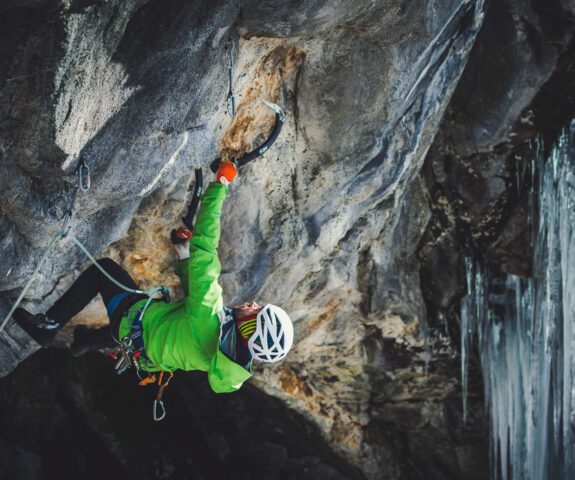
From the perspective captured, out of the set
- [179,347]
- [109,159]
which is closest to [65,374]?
[179,347]

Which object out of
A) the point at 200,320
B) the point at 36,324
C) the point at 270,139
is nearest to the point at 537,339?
the point at 270,139

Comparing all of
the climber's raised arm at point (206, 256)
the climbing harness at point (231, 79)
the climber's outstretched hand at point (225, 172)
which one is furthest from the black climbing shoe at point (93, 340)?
the climbing harness at point (231, 79)

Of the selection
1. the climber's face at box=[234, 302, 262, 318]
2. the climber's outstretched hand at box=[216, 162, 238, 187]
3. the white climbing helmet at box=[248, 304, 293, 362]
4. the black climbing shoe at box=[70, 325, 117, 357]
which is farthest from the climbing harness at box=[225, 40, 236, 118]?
the black climbing shoe at box=[70, 325, 117, 357]

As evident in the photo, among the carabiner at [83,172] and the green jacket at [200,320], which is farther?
the green jacket at [200,320]

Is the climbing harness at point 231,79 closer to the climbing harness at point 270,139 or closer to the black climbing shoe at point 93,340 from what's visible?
the climbing harness at point 270,139

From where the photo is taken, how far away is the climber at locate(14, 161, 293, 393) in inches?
126

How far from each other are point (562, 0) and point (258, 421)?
6309 mm

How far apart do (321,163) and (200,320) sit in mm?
2092

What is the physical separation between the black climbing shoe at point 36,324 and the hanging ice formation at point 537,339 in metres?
4.72

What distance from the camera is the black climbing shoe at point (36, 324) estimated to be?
12.3ft

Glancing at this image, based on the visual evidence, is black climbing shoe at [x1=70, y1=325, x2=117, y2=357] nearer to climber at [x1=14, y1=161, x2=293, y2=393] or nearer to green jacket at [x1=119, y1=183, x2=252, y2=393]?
climber at [x1=14, y1=161, x2=293, y2=393]

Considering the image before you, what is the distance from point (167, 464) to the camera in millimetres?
7520

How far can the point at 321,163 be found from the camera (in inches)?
188

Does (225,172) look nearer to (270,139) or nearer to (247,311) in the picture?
(270,139)
